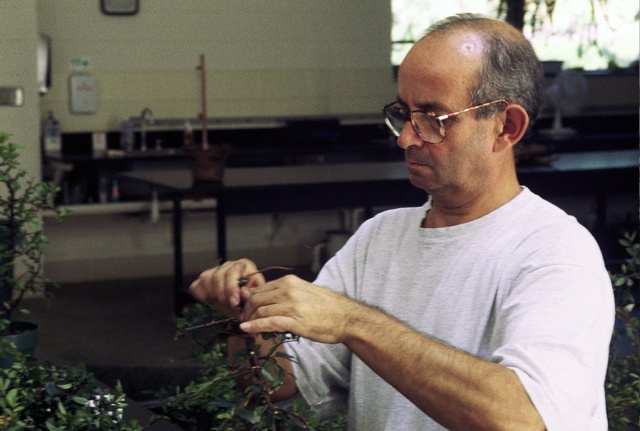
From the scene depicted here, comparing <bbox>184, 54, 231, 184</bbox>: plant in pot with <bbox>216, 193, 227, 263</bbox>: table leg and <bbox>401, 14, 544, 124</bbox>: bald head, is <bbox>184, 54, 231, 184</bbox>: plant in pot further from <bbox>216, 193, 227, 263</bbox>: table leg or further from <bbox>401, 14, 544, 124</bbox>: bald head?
<bbox>401, 14, 544, 124</bbox>: bald head

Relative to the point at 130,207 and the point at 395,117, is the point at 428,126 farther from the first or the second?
the point at 130,207

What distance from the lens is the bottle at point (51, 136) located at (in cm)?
641

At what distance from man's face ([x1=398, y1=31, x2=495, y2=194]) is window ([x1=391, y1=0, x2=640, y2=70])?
21.0 ft

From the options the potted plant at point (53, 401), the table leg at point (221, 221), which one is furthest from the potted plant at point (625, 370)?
the table leg at point (221, 221)

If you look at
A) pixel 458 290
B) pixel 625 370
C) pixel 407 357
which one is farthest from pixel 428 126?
pixel 625 370

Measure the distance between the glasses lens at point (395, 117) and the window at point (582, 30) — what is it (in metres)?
6.33

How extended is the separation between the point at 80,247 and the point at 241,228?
1159 millimetres

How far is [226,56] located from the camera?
7102 millimetres

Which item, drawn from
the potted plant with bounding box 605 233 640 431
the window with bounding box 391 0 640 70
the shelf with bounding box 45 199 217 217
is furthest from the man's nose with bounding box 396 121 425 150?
the window with bounding box 391 0 640 70

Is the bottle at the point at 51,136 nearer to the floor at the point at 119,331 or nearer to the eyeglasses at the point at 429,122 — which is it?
the floor at the point at 119,331

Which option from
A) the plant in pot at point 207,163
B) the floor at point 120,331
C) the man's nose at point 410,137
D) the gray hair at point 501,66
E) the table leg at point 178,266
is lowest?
the floor at point 120,331

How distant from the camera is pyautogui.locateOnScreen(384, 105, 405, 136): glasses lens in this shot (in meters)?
1.60

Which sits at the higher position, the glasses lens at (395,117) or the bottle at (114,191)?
the glasses lens at (395,117)

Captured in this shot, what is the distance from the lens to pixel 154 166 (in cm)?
673
